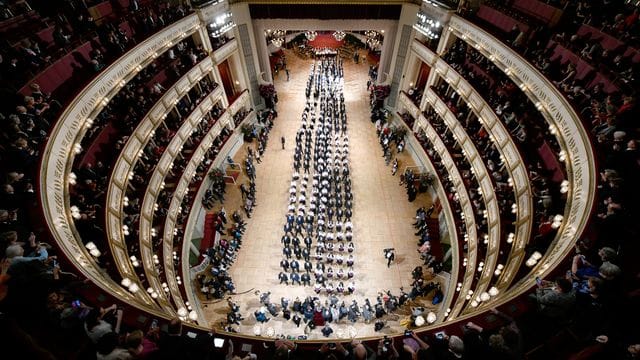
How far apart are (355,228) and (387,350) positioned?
44.2 ft

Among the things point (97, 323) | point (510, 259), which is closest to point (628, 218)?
point (510, 259)

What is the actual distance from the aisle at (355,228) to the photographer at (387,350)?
9453 mm

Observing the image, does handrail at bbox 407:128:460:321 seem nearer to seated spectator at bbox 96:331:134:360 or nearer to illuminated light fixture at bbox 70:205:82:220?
seated spectator at bbox 96:331:134:360

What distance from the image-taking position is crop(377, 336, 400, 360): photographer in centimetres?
710

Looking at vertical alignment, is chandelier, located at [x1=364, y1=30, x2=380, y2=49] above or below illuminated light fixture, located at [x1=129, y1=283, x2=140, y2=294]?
below

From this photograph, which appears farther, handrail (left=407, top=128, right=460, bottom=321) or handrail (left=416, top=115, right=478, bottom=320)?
handrail (left=407, top=128, right=460, bottom=321)

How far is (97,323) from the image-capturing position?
20.8 ft

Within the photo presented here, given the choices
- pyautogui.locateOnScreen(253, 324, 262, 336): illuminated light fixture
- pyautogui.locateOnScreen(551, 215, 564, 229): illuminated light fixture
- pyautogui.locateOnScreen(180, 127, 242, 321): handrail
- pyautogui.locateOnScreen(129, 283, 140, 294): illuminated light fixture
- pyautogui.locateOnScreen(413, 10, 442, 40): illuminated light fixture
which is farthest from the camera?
pyautogui.locateOnScreen(413, 10, 442, 40): illuminated light fixture

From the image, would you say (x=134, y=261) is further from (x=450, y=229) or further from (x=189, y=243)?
(x=450, y=229)

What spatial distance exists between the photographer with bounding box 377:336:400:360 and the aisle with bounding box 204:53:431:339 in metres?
9.45

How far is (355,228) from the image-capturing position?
20641 mm

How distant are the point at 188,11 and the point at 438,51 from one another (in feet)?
53.3

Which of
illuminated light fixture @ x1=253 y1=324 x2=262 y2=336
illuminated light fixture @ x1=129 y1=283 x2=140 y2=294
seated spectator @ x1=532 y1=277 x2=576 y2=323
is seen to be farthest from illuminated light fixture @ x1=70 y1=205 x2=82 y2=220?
seated spectator @ x1=532 y1=277 x2=576 y2=323

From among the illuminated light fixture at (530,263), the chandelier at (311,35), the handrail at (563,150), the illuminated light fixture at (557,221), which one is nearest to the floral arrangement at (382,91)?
the handrail at (563,150)
